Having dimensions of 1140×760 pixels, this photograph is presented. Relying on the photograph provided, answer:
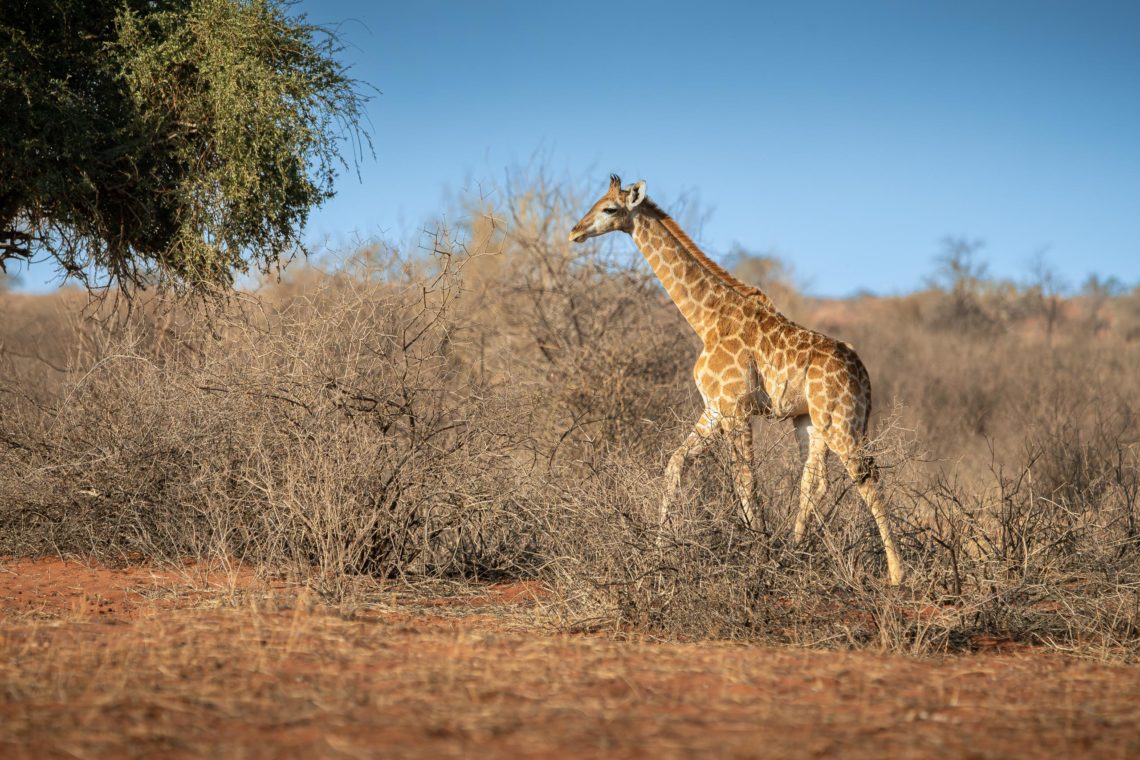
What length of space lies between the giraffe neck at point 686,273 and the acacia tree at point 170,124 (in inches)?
112

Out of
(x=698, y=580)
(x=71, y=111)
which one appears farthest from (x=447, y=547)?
(x=71, y=111)

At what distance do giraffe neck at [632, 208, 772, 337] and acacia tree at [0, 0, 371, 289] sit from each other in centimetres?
284

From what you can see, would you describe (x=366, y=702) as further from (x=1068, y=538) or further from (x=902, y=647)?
(x=1068, y=538)

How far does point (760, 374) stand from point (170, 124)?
215 inches

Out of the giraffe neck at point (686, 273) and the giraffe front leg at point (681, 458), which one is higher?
the giraffe neck at point (686, 273)

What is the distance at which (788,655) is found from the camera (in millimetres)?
5668

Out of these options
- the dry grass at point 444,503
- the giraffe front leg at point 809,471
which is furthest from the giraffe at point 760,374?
the dry grass at point 444,503

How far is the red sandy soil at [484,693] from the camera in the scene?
392 centimetres

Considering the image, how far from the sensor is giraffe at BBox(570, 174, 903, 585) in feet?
25.9

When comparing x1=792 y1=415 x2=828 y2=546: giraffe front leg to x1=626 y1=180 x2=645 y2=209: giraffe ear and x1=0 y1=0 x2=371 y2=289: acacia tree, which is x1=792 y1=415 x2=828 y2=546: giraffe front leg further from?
x1=0 y1=0 x2=371 y2=289: acacia tree

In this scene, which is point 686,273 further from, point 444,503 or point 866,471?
point 444,503

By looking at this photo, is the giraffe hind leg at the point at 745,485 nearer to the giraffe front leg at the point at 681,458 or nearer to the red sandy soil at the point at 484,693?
the giraffe front leg at the point at 681,458

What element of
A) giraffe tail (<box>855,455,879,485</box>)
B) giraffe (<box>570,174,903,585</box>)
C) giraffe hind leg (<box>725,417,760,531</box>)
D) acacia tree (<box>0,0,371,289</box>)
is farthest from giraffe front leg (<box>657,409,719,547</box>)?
acacia tree (<box>0,0,371,289</box>)

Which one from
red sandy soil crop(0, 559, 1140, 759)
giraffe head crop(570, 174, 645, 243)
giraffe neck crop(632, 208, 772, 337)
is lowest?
red sandy soil crop(0, 559, 1140, 759)
